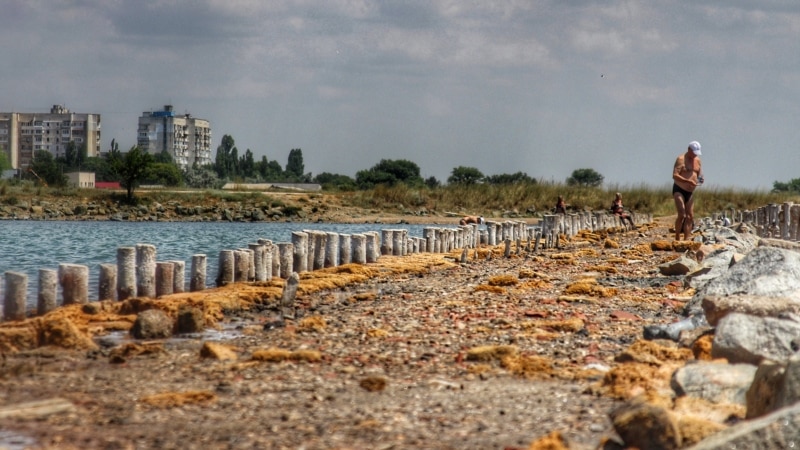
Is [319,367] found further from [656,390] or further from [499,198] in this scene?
[499,198]

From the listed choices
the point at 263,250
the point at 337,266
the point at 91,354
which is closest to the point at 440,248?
the point at 337,266

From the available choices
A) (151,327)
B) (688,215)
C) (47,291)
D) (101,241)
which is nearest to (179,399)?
(151,327)

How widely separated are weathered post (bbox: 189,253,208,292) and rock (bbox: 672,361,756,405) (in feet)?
34.2

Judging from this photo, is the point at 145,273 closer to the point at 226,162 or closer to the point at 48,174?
the point at 48,174

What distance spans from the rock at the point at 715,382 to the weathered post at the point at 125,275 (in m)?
9.35

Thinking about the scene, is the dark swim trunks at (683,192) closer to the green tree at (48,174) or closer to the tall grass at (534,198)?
the tall grass at (534,198)

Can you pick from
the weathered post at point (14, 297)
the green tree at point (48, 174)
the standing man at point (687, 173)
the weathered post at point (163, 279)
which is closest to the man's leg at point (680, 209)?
the standing man at point (687, 173)

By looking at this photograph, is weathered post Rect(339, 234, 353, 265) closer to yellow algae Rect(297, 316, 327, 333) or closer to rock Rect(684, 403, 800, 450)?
yellow algae Rect(297, 316, 327, 333)

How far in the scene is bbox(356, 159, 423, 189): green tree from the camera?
113m

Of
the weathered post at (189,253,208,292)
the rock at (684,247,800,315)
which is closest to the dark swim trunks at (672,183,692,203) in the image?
the rock at (684,247,800,315)

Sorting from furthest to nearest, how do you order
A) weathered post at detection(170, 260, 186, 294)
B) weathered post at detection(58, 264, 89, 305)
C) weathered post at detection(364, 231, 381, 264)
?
weathered post at detection(364, 231, 381, 264)
weathered post at detection(170, 260, 186, 294)
weathered post at detection(58, 264, 89, 305)

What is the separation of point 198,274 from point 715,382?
10.8 m

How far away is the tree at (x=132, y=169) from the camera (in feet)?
242

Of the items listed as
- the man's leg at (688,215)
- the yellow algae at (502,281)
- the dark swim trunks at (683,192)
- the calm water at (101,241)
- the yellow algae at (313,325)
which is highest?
the dark swim trunks at (683,192)
